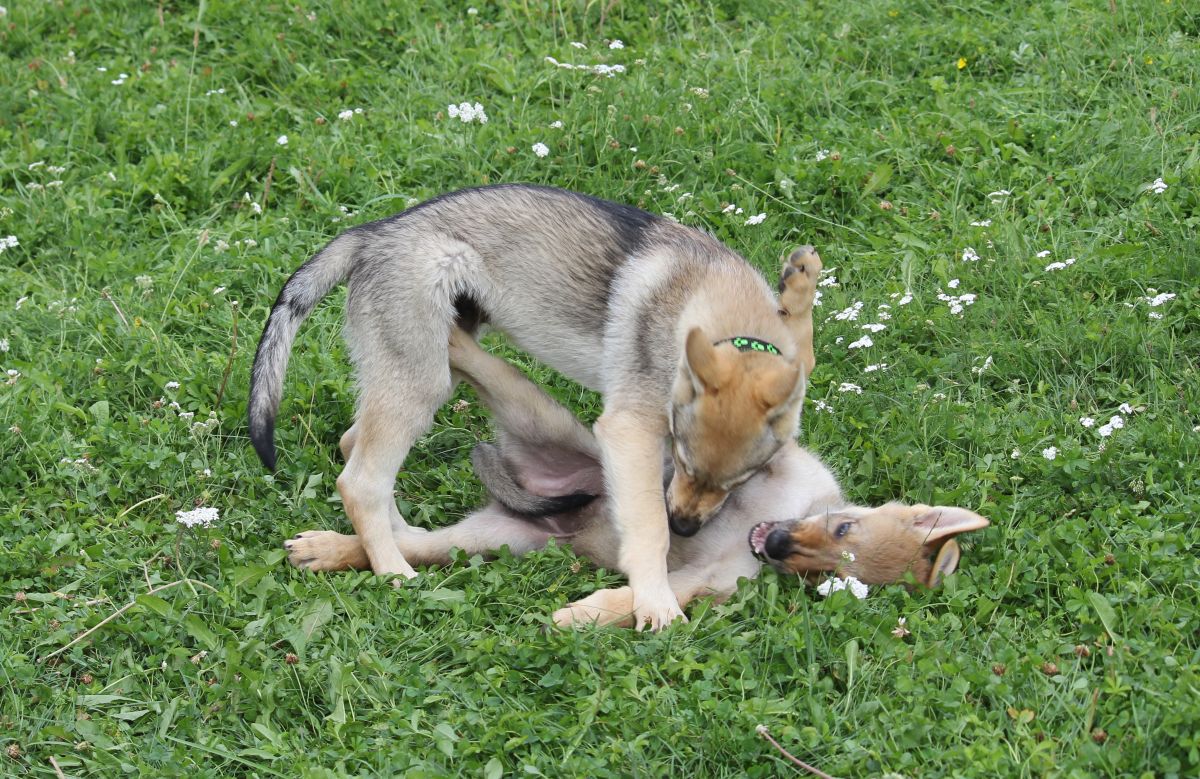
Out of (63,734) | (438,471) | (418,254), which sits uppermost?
(418,254)

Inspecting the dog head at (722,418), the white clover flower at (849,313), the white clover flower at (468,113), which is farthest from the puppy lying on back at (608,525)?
the white clover flower at (468,113)

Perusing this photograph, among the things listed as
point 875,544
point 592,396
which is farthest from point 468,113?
point 875,544

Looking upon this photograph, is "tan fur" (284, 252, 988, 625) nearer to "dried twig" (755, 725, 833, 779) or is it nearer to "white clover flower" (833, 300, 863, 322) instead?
"white clover flower" (833, 300, 863, 322)

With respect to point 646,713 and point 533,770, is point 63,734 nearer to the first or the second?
point 533,770

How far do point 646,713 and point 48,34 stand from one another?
641cm

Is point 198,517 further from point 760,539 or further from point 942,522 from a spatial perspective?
point 942,522

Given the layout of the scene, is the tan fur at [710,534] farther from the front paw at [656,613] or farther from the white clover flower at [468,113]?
the white clover flower at [468,113]

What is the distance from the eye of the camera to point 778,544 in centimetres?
446

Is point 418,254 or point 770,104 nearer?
point 418,254

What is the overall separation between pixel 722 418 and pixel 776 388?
206 mm

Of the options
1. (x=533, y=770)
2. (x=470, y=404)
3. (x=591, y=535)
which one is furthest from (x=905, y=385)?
(x=533, y=770)

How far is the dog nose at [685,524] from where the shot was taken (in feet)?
14.9

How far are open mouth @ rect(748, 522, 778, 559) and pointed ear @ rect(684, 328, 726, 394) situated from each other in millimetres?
589

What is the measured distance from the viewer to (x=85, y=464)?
5070 millimetres
